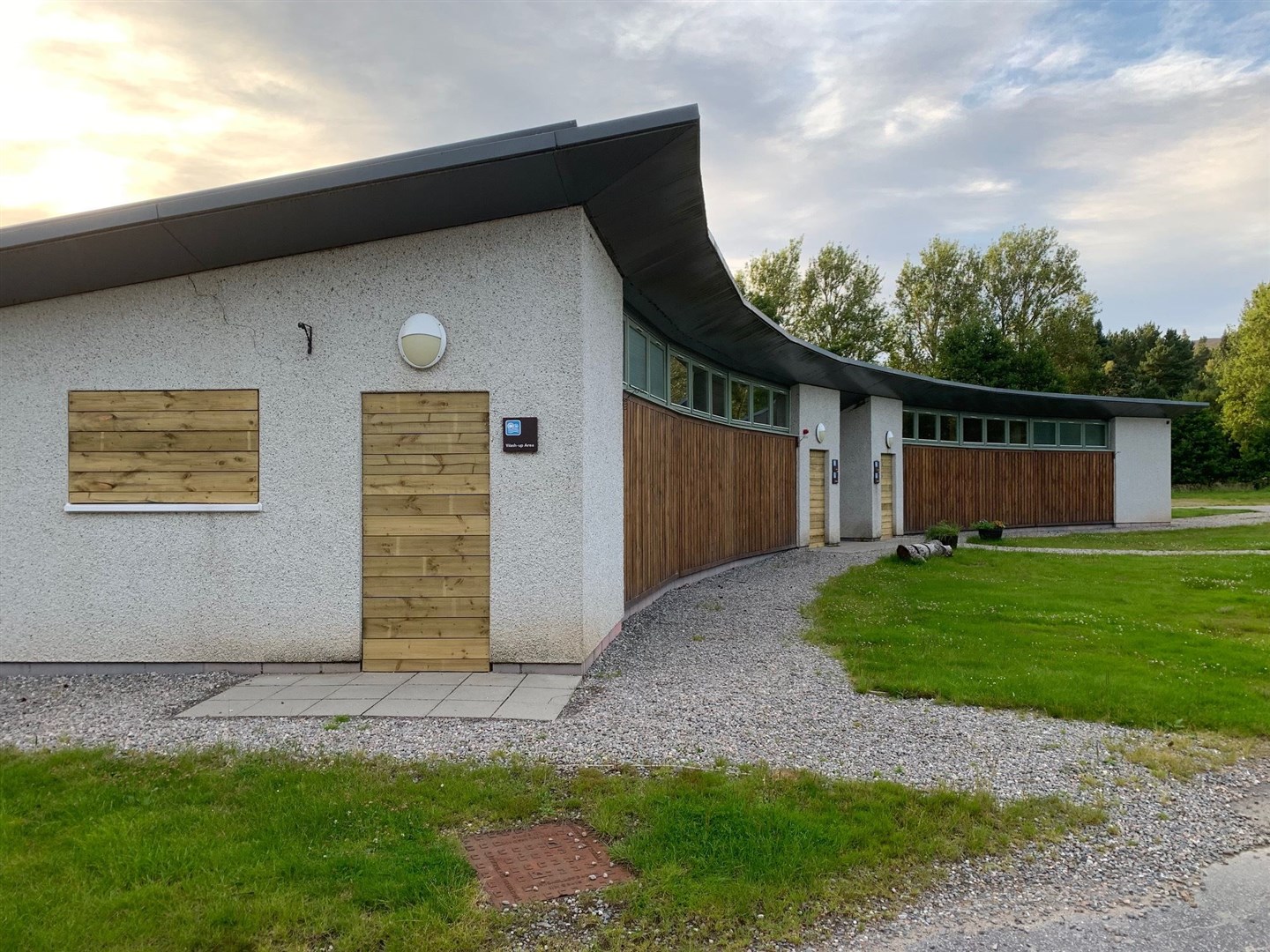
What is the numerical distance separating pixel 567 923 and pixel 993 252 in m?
49.2

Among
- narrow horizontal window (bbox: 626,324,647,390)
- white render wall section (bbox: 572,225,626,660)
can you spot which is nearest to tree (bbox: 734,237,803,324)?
narrow horizontal window (bbox: 626,324,647,390)

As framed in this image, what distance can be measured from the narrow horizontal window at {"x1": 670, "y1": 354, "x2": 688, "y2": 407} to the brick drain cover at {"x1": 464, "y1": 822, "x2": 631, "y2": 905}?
785 cm

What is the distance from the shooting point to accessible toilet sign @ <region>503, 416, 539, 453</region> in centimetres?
645

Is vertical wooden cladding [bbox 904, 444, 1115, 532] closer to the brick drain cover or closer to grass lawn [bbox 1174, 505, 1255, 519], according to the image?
grass lawn [bbox 1174, 505, 1255, 519]

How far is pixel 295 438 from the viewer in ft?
21.5

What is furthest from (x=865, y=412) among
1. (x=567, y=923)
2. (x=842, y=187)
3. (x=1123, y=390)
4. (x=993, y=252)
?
(x=1123, y=390)

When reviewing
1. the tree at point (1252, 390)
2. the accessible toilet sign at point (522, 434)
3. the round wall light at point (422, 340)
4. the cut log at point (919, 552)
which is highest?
the tree at point (1252, 390)

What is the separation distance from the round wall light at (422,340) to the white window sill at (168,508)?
179 centimetres

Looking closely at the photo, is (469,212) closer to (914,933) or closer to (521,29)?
(521,29)

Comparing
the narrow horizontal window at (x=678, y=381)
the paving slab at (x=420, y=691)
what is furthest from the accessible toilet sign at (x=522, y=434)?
the narrow horizontal window at (x=678, y=381)

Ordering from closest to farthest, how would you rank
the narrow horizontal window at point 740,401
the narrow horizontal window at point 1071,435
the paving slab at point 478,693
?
→ the paving slab at point 478,693 < the narrow horizontal window at point 740,401 < the narrow horizontal window at point 1071,435

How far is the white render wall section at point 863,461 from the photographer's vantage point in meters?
19.1

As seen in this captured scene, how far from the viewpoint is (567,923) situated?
9.42ft

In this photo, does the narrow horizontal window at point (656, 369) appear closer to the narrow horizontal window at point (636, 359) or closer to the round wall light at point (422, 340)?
the narrow horizontal window at point (636, 359)
